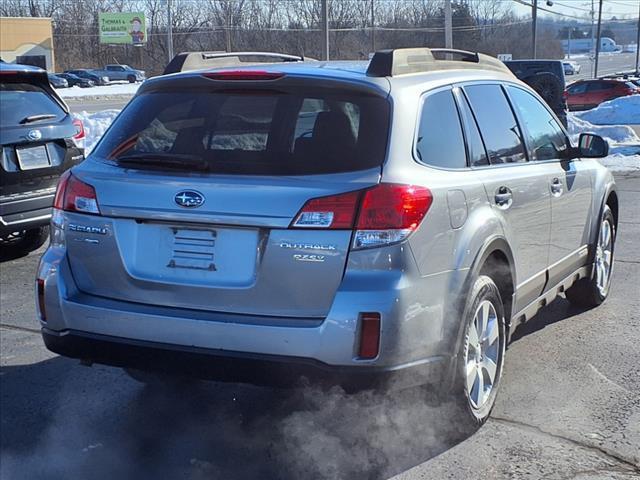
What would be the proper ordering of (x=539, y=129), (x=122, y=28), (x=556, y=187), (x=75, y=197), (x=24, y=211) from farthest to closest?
(x=122, y=28), (x=24, y=211), (x=539, y=129), (x=556, y=187), (x=75, y=197)

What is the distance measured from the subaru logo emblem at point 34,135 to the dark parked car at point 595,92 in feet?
104

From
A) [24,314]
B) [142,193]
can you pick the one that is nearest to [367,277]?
[142,193]

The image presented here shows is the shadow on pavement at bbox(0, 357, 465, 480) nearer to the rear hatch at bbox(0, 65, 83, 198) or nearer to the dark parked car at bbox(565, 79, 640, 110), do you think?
the rear hatch at bbox(0, 65, 83, 198)

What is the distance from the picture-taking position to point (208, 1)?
8462 centimetres

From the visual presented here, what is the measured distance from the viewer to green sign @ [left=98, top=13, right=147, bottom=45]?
84500 mm

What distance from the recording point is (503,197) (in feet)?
14.5

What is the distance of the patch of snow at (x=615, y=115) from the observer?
28.7 meters

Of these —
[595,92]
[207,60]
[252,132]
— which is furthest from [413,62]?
[595,92]

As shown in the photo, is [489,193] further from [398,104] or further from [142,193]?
[142,193]

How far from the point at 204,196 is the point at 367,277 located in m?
0.78

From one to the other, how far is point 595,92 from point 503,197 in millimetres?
34494

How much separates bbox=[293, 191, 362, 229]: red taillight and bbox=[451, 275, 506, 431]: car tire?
795mm

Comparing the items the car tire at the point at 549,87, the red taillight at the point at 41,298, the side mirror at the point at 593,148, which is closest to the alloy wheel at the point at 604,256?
the side mirror at the point at 593,148

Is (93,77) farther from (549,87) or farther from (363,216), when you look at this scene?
(363,216)
